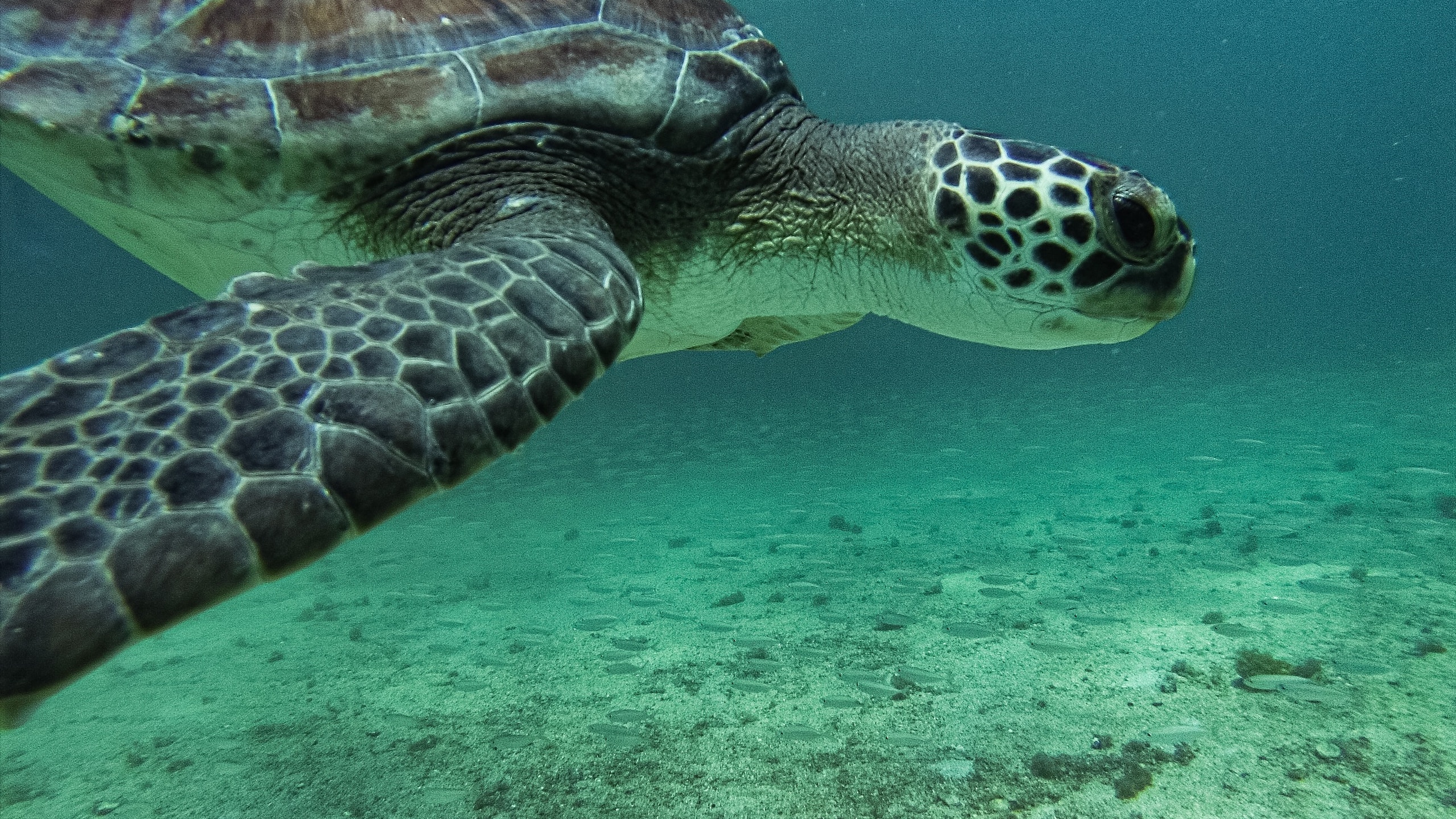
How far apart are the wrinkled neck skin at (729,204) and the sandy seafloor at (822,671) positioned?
1.86 m

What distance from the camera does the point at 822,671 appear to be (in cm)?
412

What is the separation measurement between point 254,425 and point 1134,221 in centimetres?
246

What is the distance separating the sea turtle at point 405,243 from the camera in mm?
1223

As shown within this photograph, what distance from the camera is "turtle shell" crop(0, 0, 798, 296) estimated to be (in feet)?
7.20

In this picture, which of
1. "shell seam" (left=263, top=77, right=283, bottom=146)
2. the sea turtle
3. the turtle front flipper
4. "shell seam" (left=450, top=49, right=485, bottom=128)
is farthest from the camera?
"shell seam" (left=450, top=49, right=485, bottom=128)

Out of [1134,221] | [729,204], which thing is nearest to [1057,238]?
[1134,221]

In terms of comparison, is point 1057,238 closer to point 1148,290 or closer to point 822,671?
point 1148,290

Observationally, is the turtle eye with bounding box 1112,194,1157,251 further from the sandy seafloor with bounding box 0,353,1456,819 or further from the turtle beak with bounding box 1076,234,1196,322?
the sandy seafloor with bounding box 0,353,1456,819

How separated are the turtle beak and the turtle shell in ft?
4.64

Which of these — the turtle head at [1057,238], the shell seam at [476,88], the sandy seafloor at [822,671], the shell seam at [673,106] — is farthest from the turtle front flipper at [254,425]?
the sandy seafloor at [822,671]

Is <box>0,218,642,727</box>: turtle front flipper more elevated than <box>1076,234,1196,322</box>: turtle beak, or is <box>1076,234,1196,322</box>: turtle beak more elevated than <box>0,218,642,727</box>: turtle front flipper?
<box>1076,234,1196,322</box>: turtle beak

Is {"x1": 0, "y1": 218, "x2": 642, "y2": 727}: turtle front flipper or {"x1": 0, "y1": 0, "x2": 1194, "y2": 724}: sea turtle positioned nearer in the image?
{"x1": 0, "y1": 218, "x2": 642, "y2": 727}: turtle front flipper

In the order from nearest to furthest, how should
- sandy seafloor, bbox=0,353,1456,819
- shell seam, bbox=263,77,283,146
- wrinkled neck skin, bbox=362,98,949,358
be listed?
1. shell seam, bbox=263,77,283,146
2. wrinkled neck skin, bbox=362,98,949,358
3. sandy seafloor, bbox=0,353,1456,819

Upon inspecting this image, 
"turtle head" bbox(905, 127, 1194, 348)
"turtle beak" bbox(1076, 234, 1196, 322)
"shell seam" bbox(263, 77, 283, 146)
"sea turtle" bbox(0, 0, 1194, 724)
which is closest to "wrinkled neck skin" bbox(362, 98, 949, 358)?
"sea turtle" bbox(0, 0, 1194, 724)
